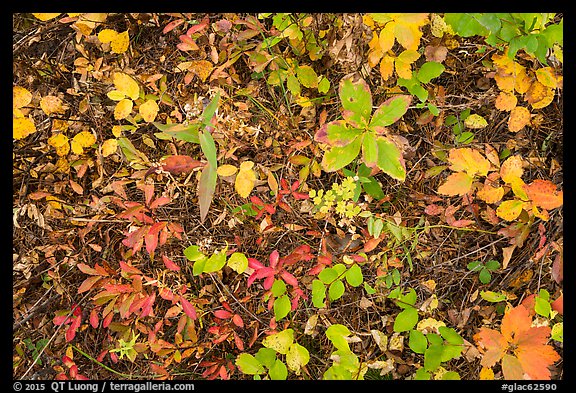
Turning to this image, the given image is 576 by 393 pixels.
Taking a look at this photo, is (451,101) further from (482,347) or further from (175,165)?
(175,165)

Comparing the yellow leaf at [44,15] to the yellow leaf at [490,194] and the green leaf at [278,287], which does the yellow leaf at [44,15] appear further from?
the yellow leaf at [490,194]

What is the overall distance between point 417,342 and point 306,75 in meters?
1.32

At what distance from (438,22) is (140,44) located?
1429mm

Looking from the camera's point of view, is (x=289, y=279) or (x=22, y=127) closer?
(x=289, y=279)

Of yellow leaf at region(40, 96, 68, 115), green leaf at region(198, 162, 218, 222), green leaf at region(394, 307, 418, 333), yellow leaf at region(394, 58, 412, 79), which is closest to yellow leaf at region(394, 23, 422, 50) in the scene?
yellow leaf at region(394, 58, 412, 79)

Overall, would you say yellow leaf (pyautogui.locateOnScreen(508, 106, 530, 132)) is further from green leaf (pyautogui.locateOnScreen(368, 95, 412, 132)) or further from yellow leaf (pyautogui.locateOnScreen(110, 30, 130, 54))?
yellow leaf (pyautogui.locateOnScreen(110, 30, 130, 54))

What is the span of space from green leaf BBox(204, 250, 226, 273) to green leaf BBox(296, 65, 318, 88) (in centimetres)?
88

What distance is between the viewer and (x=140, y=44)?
2.32 m

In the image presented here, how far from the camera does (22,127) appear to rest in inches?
87.2

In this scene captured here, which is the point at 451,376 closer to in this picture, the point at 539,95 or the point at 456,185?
the point at 456,185

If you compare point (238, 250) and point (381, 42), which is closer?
point (381, 42)

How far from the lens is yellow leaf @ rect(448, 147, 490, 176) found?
2119 mm

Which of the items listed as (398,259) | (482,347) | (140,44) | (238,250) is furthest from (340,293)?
(140,44)

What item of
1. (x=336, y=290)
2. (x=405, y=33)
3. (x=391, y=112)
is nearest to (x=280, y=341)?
(x=336, y=290)
